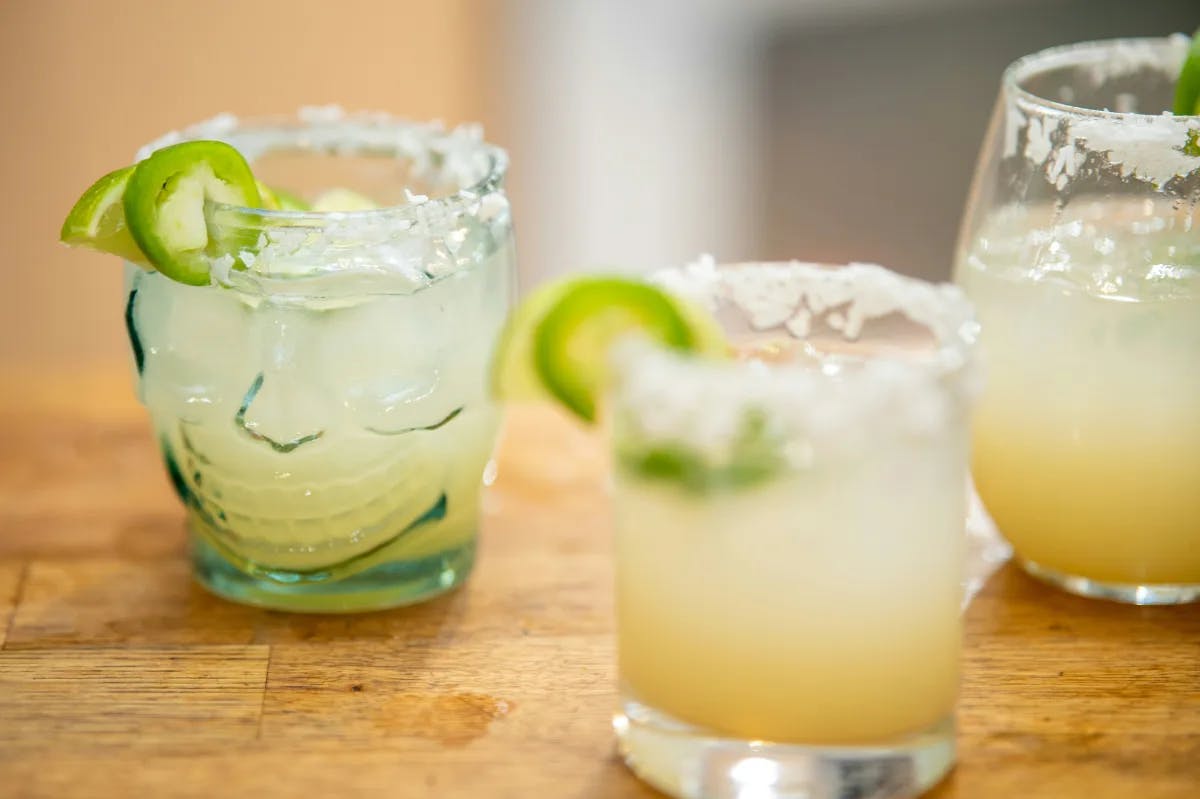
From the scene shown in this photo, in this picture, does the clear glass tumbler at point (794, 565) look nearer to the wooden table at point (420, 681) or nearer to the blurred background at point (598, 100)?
the wooden table at point (420, 681)

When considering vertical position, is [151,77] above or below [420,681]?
above

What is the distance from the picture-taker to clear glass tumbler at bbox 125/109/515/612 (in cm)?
100

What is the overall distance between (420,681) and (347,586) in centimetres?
13

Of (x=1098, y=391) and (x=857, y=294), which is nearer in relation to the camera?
(x=857, y=294)

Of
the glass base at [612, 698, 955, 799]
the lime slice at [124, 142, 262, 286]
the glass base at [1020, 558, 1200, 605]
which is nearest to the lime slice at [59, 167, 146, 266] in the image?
the lime slice at [124, 142, 262, 286]

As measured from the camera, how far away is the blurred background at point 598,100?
2.31 metres

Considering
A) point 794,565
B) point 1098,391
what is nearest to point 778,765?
point 794,565

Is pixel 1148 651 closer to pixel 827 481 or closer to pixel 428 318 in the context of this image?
pixel 827 481

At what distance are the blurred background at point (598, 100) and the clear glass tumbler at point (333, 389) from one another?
51.5 inches

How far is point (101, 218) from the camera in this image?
980 mm

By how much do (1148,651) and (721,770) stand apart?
329mm

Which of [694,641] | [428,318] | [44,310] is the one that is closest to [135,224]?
[428,318]

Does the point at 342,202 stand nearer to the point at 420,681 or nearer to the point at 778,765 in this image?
the point at 420,681

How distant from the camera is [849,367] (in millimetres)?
936
